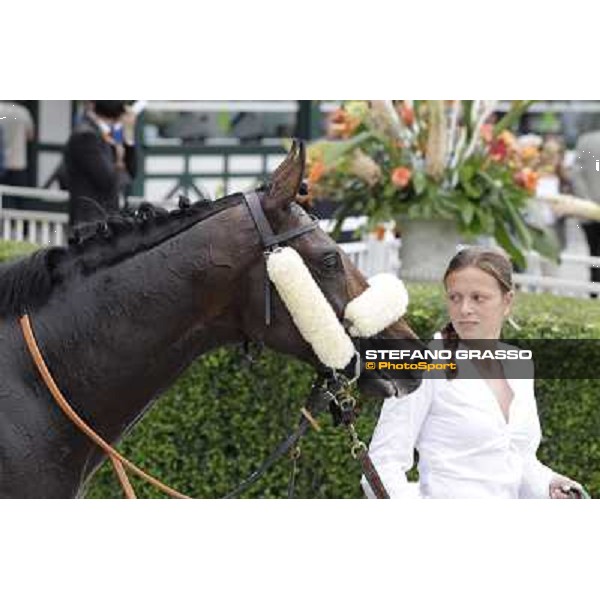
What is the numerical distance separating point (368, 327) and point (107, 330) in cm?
70

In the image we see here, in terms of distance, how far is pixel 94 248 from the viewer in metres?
3.99

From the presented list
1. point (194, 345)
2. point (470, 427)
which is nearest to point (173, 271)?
point (194, 345)

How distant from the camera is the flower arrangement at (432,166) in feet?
21.6

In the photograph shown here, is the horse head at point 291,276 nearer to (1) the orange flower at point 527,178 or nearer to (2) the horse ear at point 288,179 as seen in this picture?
(2) the horse ear at point 288,179

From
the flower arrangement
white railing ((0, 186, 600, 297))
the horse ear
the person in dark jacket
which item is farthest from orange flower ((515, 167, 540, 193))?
the horse ear

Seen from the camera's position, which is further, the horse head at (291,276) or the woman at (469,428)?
the woman at (469,428)

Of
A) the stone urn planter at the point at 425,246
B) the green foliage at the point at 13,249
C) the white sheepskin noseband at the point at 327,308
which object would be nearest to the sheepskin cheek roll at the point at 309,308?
the white sheepskin noseband at the point at 327,308

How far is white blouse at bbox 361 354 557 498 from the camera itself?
13.8 feet

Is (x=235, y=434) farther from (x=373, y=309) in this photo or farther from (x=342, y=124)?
(x=373, y=309)

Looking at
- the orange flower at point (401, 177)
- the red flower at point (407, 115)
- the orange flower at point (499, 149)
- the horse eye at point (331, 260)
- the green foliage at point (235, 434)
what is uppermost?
the red flower at point (407, 115)

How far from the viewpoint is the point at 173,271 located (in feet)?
12.9

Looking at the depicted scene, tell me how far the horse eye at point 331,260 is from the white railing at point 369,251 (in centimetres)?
160

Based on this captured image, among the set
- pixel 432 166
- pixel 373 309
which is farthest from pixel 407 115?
pixel 373 309

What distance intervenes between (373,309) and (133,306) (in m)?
0.64
